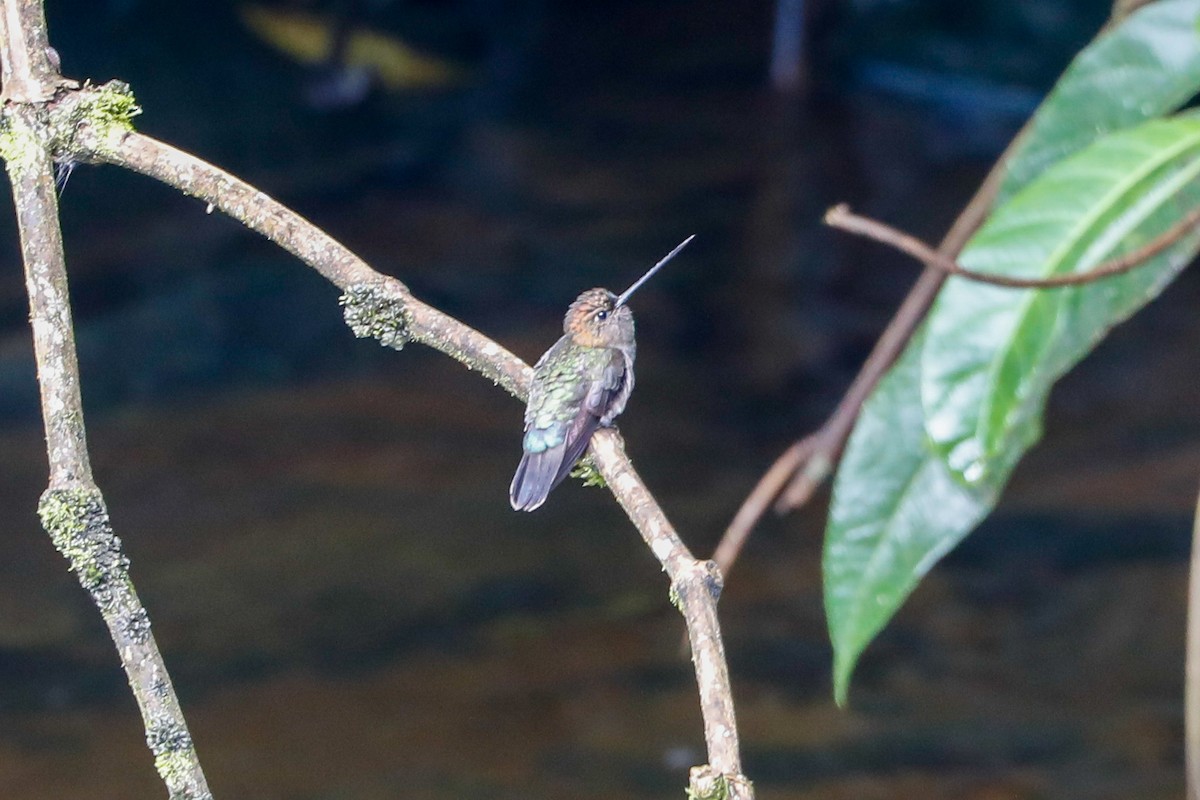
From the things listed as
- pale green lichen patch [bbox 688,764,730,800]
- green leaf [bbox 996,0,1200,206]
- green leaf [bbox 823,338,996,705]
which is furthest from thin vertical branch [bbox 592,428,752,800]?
green leaf [bbox 996,0,1200,206]

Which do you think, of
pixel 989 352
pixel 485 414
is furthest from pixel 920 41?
pixel 989 352

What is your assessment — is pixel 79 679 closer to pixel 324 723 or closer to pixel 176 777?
pixel 324 723

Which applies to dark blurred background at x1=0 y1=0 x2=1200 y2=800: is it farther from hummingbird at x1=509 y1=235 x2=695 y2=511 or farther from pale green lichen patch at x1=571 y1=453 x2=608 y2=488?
pale green lichen patch at x1=571 y1=453 x2=608 y2=488

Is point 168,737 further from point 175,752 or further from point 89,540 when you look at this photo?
point 89,540

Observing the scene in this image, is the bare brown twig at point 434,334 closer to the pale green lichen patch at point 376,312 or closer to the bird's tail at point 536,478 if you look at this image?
the pale green lichen patch at point 376,312

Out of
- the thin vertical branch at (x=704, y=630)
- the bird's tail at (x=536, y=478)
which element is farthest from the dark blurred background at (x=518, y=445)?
the thin vertical branch at (x=704, y=630)

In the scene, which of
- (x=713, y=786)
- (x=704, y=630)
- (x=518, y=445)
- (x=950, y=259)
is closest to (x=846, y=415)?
(x=950, y=259)
